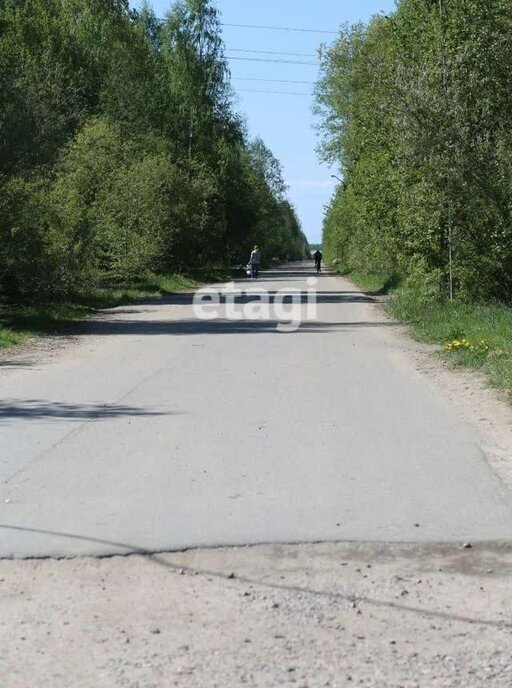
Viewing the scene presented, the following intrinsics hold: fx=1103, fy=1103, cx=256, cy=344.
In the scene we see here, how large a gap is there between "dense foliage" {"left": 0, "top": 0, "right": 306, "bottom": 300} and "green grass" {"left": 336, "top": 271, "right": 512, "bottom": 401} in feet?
29.6

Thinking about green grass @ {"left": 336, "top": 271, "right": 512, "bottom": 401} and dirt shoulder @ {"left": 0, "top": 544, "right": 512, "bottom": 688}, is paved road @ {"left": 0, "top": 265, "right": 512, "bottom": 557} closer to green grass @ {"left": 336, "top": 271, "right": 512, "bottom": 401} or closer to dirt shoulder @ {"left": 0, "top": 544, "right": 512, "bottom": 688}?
dirt shoulder @ {"left": 0, "top": 544, "right": 512, "bottom": 688}

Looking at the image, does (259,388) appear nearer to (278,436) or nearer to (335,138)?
(278,436)

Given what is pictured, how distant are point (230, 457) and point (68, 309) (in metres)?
19.3

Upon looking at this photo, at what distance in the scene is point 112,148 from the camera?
3572 centimetres

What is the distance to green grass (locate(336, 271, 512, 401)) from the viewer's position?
14.6 m

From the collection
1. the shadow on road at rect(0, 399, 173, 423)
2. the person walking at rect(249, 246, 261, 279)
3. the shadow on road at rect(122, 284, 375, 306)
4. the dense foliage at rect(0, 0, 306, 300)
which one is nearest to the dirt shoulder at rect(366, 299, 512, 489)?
the shadow on road at rect(0, 399, 173, 423)

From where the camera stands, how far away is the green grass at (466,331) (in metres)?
14.6

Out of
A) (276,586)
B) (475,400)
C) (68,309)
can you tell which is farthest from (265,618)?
(68,309)

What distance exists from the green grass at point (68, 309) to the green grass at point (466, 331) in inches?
295

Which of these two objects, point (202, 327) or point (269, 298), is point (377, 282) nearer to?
point (269, 298)

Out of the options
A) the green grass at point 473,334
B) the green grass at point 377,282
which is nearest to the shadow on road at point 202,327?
the green grass at point 473,334

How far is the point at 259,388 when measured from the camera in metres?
13.2

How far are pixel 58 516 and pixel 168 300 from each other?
A: 2894cm

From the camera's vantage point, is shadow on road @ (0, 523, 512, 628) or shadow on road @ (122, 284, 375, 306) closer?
shadow on road @ (0, 523, 512, 628)
